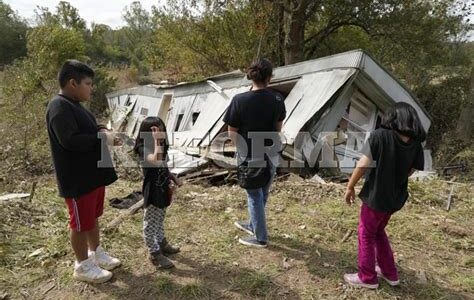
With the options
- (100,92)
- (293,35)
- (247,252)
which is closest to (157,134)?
(247,252)

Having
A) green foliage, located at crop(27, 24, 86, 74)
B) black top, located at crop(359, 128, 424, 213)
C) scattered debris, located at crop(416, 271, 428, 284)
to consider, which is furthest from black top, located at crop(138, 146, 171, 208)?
green foliage, located at crop(27, 24, 86, 74)

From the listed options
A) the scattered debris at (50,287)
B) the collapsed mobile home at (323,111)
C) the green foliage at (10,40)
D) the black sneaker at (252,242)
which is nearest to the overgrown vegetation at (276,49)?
the collapsed mobile home at (323,111)

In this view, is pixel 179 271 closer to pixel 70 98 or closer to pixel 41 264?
pixel 41 264

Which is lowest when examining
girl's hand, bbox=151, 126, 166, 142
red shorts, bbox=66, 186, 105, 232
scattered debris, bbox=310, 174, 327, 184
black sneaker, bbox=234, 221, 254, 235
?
black sneaker, bbox=234, 221, 254, 235

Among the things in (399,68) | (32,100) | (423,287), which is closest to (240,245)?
(423,287)

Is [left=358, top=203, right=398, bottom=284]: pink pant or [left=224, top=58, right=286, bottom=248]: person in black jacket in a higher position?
[left=224, top=58, right=286, bottom=248]: person in black jacket

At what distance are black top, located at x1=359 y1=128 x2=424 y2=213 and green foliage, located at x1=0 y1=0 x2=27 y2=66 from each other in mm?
35906

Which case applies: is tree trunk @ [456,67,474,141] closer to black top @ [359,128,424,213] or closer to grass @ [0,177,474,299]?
grass @ [0,177,474,299]

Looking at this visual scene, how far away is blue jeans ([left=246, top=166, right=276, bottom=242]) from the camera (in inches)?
141

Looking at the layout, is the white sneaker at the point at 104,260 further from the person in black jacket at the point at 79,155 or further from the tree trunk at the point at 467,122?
the tree trunk at the point at 467,122

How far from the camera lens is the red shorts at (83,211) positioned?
9.89ft

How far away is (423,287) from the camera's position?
329 centimetres

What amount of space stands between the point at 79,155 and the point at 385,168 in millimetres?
2439

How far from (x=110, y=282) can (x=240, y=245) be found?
1.38 meters
